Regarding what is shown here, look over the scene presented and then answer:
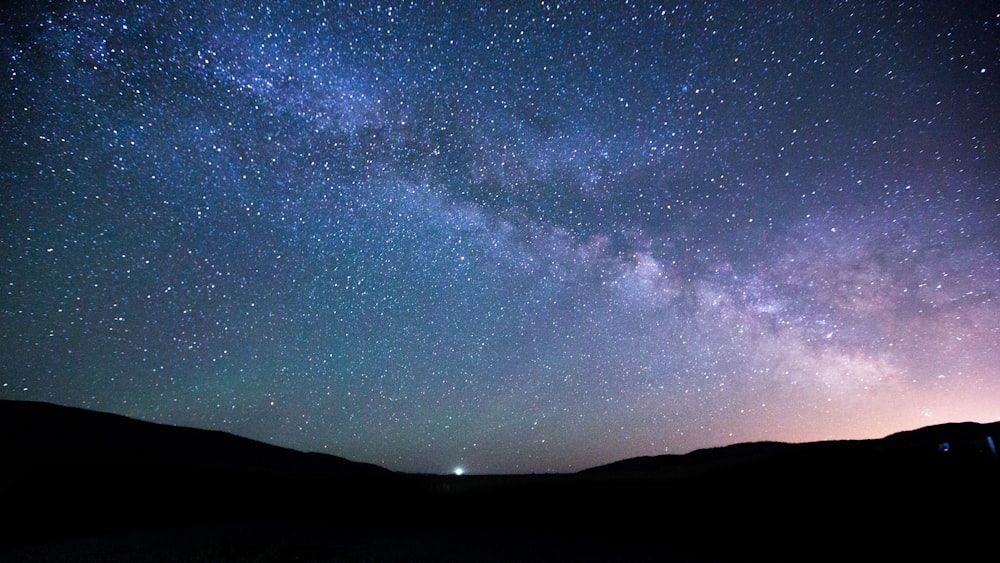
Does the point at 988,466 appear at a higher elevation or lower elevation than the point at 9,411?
lower

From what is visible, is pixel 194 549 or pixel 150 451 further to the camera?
pixel 150 451

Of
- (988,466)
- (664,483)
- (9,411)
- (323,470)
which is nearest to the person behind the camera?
(988,466)

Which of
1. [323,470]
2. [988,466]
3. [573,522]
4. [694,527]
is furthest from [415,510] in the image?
[323,470]

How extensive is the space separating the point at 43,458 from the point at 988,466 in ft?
124

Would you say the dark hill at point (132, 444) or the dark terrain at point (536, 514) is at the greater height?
the dark hill at point (132, 444)

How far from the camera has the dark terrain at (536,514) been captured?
8391mm

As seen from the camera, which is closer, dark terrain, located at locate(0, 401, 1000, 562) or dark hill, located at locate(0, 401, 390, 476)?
dark terrain, located at locate(0, 401, 1000, 562)

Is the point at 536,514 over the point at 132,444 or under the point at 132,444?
under

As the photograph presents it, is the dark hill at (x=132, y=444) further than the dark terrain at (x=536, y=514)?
Yes

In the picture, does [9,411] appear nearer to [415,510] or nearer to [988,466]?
[415,510]

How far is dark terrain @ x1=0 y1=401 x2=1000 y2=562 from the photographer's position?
330 inches

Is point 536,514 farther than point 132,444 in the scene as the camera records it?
No

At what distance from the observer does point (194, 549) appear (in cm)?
938

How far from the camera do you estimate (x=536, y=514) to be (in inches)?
506
